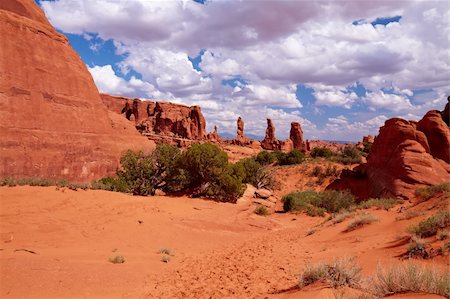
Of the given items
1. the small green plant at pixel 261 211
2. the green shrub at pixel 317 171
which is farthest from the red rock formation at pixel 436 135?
the small green plant at pixel 261 211

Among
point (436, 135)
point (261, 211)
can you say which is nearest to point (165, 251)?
point (261, 211)

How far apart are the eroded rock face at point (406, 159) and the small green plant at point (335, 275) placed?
1562cm

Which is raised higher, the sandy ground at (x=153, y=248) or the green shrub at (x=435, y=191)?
the green shrub at (x=435, y=191)

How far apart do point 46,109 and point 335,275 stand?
87.8 feet

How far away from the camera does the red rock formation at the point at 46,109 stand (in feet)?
76.2

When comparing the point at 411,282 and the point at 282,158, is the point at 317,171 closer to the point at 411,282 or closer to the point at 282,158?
the point at 282,158

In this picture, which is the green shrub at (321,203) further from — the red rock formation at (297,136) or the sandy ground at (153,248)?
the red rock formation at (297,136)

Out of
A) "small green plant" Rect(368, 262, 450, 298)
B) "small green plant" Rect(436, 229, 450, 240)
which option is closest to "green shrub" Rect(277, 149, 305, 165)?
"small green plant" Rect(436, 229, 450, 240)

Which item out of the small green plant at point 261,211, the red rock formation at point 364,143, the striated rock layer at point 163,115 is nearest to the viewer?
the small green plant at point 261,211

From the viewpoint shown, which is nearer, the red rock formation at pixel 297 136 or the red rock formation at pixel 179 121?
the red rock formation at pixel 297 136

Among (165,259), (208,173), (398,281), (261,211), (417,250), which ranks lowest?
(261,211)

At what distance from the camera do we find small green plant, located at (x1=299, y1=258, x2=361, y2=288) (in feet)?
16.8

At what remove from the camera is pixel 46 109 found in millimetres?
26312

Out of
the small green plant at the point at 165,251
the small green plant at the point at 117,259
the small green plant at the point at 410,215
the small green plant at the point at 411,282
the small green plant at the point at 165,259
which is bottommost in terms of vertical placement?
the small green plant at the point at 165,251
